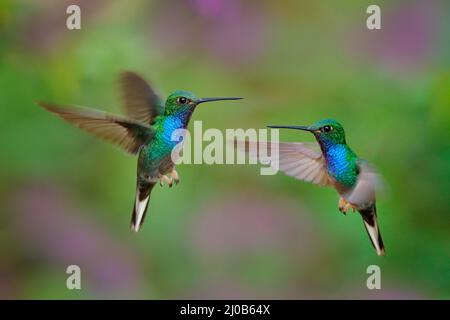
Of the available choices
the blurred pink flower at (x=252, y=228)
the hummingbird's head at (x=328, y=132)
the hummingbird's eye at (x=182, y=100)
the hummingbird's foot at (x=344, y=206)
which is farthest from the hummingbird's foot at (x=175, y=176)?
the hummingbird's foot at (x=344, y=206)

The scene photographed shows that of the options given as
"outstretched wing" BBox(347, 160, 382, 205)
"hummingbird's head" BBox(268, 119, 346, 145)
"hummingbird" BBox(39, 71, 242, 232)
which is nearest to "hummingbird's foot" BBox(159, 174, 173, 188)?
"hummingbird" BBox(39, 71, 242, 232)

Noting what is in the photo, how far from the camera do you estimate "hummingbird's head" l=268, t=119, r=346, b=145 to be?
196 centimetres

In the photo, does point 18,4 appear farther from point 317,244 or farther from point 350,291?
point 350,291

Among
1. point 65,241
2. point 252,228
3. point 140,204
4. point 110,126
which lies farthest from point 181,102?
point 65,241

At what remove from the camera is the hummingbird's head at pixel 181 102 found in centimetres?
198

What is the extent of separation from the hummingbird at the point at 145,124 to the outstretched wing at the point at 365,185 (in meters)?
0.48

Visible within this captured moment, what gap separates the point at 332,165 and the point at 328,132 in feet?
0.33

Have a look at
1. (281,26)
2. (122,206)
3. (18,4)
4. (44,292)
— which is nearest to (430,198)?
(281,26)

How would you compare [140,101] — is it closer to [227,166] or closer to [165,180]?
[165,180]

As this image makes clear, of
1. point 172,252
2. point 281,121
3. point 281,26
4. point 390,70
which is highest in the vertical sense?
point 281,26

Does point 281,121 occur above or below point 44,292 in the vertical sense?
above

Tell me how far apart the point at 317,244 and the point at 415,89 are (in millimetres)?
569

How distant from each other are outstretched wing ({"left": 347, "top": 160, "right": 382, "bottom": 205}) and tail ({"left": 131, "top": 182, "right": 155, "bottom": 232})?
0.60m
